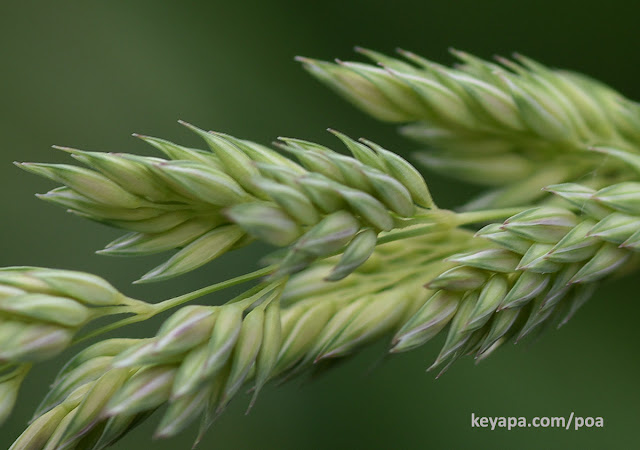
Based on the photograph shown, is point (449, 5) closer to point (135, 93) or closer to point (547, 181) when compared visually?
point (547, 181)

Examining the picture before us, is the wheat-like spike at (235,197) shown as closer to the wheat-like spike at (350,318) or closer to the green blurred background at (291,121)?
the wheat-like spike at (350,318)

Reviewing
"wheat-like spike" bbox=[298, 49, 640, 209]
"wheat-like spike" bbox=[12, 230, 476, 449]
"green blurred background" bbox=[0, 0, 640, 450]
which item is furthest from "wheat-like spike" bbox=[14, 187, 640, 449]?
"green blurred background" bbox=[0, 0, 640, 450]

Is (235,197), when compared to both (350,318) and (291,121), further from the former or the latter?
(291,121)

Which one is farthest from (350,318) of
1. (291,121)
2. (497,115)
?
(291,121)

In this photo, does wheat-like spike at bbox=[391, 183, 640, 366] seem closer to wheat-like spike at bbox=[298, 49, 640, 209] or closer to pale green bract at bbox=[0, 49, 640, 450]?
pale green bract at bbox=[0, 49, 640, 450]

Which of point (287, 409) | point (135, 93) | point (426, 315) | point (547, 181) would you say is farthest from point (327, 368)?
point (135, 93)

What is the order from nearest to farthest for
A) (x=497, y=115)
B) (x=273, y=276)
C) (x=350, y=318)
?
(x=273, y=276)
(x=350, y=318)
(x=497, y=115)
